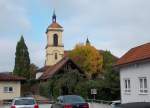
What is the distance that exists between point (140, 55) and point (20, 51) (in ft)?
234

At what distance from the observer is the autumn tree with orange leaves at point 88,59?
100 m

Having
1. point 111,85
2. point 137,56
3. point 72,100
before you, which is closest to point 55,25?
point 111,85

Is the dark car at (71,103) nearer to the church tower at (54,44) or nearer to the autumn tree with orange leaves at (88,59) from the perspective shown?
the autumn tree with orange leaves at (88,59)

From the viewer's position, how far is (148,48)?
36000 mm

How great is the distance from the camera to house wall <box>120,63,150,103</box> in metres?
33.5

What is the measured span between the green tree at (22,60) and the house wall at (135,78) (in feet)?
218

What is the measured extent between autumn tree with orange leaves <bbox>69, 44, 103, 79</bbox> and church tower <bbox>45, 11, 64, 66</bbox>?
55.4 feet

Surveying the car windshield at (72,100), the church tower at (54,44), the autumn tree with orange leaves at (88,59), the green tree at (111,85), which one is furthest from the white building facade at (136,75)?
the church tower at (54,44)

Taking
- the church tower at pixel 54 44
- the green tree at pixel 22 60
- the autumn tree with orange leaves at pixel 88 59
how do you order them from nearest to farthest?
the autumn tree with orange leaves at pixel 88 59, the green tree at pixel 22 60, the church tower at pixel 54 44

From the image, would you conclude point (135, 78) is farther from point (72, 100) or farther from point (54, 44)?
point (54, 44)

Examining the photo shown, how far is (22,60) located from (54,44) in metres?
20.6

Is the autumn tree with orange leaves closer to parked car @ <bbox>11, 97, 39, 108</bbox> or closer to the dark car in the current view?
the dark car

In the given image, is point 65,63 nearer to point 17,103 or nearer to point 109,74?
point 109,74

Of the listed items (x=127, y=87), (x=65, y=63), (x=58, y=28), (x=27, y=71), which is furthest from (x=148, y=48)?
(x=58, y=28)
